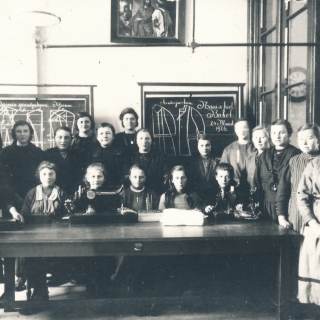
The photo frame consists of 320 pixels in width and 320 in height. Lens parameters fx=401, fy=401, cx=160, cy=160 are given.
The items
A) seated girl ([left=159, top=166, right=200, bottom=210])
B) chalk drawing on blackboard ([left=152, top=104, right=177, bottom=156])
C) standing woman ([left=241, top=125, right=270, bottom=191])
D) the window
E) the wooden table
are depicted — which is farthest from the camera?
chalk drawing on blackboard ([left=152, top=104, right=177, bottom=156])

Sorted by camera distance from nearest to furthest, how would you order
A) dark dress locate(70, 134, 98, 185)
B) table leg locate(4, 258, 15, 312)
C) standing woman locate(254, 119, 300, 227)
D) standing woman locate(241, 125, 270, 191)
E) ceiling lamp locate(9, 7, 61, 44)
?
1. table leg locate(4, 258, 15, 312)
2. ceiling lamp locate(9, 7, 61, 44)
3. standing woman locate(254, 119, 300, 227)
4. standing woman locate(241, 125, 270, 191)
5. dark dress locate(70, 134, 98, 185)

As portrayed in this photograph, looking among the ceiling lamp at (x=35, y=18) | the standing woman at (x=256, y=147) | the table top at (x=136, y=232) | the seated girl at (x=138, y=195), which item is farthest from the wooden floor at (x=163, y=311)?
the ceiling lamp at (x=35, y=18)

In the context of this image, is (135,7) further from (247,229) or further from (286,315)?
(286,315)

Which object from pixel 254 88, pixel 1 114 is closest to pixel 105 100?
pixel 1 114

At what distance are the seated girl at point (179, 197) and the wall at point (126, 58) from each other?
203 centimetres

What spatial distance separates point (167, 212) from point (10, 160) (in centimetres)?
207

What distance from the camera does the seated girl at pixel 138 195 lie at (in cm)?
382

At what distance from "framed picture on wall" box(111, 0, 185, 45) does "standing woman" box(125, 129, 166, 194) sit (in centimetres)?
186

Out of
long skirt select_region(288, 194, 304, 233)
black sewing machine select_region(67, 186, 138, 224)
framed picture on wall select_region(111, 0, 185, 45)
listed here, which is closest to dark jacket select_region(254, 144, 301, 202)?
long skirt select_region(288, 194, 304, 233)

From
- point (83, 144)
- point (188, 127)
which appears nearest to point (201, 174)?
point (188, 127)

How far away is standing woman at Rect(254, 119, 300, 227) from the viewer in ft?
11.9

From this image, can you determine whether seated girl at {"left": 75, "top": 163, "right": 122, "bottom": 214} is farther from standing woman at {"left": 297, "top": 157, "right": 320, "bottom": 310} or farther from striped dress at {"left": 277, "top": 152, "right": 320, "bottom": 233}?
→ standing woman at {"left": 297, "top": 157, "right": 320, "bottom": 310}

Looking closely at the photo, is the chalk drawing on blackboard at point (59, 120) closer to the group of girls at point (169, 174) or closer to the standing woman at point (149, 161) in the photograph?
the group of girls at point (169, 174)

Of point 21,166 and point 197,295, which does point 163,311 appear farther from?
point 21,166
